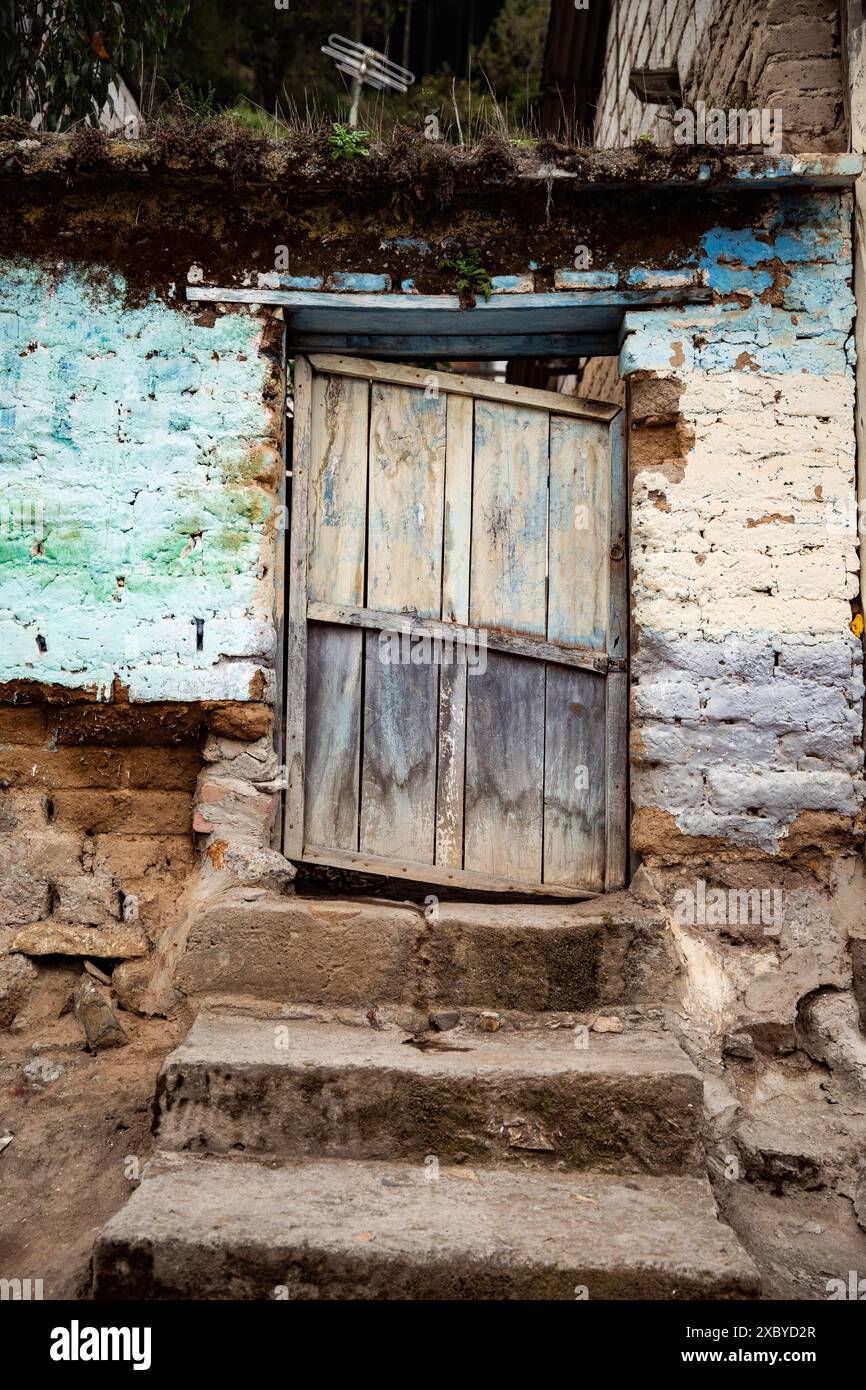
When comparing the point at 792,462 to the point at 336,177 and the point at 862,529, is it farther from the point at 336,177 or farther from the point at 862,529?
the point at 336,177

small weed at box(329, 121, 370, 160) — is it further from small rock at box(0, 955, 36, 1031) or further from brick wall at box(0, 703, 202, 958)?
small rock at box(0, 955, 36, 1031)

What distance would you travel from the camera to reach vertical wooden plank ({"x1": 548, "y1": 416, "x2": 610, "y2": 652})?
3.87m

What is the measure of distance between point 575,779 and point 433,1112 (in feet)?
4.66

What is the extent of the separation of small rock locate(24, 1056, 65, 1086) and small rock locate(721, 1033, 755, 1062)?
6.66ft

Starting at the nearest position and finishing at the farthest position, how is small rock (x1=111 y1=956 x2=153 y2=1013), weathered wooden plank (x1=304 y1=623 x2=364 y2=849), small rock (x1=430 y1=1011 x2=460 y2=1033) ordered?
small rock (x1=430 y1=1011 x2=460 y2=1033), small rock (x1=111 y1=956 x2=153 y2=1013), weathered wooden plank (x1=304 y1=623 x2=364 y2=849)

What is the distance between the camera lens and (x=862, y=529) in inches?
139

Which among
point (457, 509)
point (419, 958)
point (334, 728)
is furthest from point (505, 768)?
point (457, 509)

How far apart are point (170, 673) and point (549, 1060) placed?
1710mm

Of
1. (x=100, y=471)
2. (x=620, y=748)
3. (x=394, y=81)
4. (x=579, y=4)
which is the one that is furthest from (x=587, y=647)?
(x=579, y=4)

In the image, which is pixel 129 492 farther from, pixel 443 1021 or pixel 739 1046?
pixel 739 1046

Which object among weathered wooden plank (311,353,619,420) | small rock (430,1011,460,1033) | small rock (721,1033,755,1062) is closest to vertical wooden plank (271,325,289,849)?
weathered wooden plank (311,353,619,420)

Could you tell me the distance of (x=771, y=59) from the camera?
3.73 m

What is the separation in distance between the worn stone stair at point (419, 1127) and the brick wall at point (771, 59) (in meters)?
2.75

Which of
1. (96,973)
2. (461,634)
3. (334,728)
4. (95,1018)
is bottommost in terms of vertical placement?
(95,1018)
